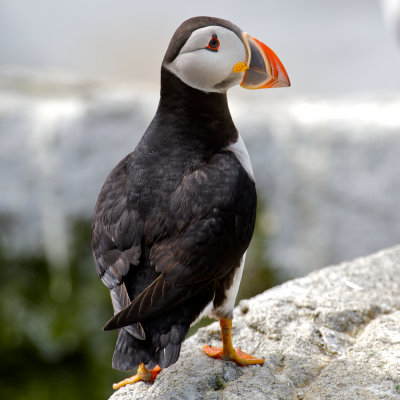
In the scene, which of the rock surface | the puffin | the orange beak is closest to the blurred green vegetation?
the rock surface

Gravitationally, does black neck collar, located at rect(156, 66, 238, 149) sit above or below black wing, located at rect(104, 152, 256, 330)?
above

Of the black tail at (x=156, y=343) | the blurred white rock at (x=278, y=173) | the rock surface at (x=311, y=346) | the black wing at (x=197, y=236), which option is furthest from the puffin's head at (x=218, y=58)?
the blurred white rock at (x=278, y=173)

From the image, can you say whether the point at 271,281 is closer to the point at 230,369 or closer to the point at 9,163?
the point at 9,163

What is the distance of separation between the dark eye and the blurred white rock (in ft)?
8.84

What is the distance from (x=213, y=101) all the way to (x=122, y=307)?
0.83 metres

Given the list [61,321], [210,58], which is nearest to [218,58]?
[210,58]

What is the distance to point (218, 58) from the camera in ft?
7.93

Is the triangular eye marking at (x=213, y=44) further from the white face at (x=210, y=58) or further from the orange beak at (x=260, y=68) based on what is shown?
the orange beak at (x=260, y=68)

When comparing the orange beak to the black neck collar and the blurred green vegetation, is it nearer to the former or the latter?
the black neck collar

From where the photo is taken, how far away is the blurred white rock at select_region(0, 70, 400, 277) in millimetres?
5023

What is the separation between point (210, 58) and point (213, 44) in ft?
0.16

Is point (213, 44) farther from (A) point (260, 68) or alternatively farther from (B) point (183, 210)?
(B) point (183, 210)

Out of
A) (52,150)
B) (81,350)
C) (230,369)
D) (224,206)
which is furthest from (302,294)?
(52,150)

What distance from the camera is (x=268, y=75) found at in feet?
8.19
